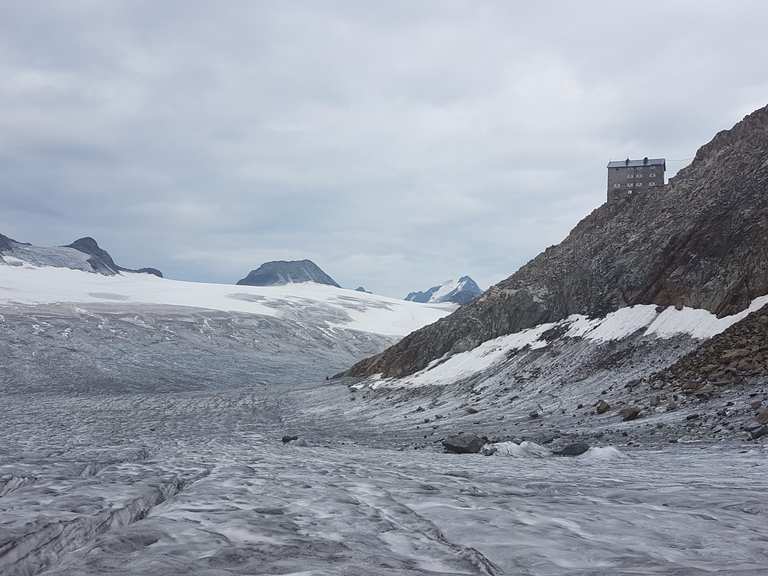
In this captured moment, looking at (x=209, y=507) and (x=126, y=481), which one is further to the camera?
(x=126, y=481)

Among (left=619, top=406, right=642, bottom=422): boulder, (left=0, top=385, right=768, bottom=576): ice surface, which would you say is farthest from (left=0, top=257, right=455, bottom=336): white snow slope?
(left=619, top=406, right=642, bottom=422): boulder

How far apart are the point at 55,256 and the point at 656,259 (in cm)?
17839

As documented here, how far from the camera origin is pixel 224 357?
81.7 m

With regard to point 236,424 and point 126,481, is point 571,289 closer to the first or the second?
point 236,424

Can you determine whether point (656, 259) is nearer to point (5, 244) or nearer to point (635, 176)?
point (635, 176)

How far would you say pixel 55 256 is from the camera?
171 m

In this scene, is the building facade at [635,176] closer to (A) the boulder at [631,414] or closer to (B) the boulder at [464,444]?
(A) the boulder at [631,414]

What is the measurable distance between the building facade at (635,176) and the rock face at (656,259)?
2.55m

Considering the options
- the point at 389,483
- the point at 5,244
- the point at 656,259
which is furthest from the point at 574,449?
the point at 5,244

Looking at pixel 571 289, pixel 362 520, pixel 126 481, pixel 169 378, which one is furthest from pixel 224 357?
pixel 362 520

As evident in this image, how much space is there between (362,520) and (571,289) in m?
28.5

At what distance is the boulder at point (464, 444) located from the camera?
17531 mm

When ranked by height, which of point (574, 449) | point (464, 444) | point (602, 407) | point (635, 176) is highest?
point (635, 176)

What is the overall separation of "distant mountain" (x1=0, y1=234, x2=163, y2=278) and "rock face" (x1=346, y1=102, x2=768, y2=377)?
482ft
